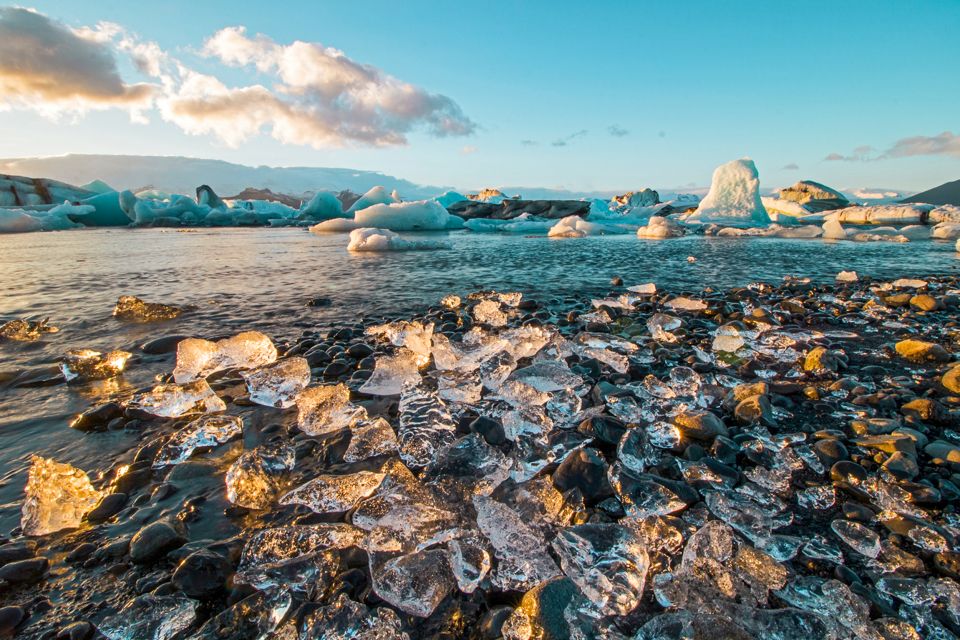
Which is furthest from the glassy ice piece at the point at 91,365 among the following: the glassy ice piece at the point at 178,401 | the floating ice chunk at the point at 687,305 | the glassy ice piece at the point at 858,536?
the floating ice chunk at the point at 687,305

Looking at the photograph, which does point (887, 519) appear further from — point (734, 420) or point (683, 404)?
point (683, 404)

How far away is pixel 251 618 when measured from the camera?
981 mm

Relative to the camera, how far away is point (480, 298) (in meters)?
4.82

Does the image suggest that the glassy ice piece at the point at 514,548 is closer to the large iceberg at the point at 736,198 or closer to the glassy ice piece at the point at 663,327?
the glassy ice piece at the point at 663,327

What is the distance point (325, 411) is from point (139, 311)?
3.16 meters

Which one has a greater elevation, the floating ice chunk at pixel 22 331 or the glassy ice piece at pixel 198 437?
the glassy ice piece at pixel 198 437

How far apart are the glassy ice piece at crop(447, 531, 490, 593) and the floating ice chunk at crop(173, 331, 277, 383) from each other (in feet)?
6.80

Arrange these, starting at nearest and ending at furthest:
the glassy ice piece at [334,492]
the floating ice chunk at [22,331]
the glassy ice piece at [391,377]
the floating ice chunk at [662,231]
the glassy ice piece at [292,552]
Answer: the glassy ice piece at [292,552] → the glassy ice piece at [334,492] → the glassy ice piece at [391,377] → the floating ice chunk at [22,331] → the floating ice chunk at [662,231]

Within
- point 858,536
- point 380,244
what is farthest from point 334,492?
point 380,244

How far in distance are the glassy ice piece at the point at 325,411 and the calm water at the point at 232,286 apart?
0.68 m

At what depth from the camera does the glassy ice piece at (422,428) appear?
1.64m

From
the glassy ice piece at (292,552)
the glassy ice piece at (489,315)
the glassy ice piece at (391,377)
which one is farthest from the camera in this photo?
the glassy ice piece at (489,315)

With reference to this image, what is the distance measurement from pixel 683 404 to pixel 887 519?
2.74 ft

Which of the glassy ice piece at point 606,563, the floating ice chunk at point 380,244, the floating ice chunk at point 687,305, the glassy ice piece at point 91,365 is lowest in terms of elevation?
the floating ice chunk at point 380,244
